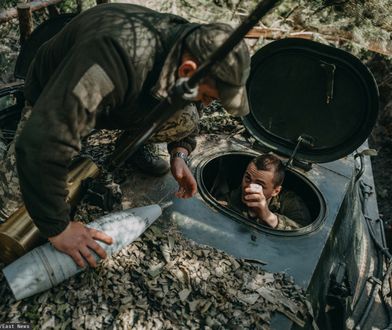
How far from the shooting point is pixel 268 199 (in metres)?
4.35

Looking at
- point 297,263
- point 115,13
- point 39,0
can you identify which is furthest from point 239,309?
point 39,0

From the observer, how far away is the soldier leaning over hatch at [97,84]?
7.34 ft

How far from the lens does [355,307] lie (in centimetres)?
403

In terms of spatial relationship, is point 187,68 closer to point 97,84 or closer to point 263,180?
point 97,84

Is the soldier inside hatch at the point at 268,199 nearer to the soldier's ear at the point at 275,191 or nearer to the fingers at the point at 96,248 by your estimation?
the soldier's ear at the point at 275,191

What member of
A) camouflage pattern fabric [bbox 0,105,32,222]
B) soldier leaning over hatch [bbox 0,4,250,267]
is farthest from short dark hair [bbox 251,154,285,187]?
camouflage pattern fabric [bbox 0,105,32,222]

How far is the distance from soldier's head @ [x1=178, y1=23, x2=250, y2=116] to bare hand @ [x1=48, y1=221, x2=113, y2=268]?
1.09 m

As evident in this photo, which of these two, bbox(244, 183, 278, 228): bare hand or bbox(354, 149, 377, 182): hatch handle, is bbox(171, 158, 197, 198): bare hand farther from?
bbox(354, 149, 377, 182): hatch handle

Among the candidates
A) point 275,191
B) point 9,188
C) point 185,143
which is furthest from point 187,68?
point 275,191

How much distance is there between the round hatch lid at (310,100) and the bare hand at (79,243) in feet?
7.61

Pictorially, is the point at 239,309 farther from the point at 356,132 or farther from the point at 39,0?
the point at 39,0

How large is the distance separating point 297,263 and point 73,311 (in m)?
1.63

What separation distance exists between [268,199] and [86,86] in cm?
258

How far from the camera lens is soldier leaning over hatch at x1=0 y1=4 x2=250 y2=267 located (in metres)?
2.24
